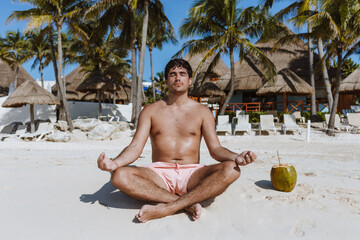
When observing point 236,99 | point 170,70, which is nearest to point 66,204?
point 170,70

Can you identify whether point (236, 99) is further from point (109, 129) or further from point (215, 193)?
point (215, 193)

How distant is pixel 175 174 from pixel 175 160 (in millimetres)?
136

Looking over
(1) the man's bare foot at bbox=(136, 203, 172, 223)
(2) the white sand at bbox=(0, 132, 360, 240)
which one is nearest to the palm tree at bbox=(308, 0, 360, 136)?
(2) the white sand at bbox=(0, 132, 360, 240)

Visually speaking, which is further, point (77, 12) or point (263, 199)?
point (77, 12)

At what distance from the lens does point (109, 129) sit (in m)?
9.22

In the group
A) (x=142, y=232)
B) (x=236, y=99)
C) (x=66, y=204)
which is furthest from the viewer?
(x=236, y=99)

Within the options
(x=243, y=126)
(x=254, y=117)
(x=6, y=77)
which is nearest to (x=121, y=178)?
(x=243, y=126)

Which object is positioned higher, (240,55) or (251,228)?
(240,55)

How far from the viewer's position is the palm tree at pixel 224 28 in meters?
10.8

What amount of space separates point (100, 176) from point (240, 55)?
34.9ft

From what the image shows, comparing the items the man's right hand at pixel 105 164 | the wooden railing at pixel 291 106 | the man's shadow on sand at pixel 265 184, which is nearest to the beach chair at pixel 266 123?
the wooden railing at pixel 291 106

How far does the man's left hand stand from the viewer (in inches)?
70.3

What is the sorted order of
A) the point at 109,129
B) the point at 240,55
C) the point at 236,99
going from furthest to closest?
the point at 236,99 < the point at 240,55 < the point at 109,129

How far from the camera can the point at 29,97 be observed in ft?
32.5
